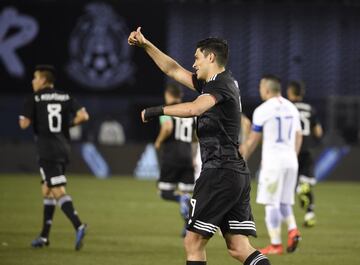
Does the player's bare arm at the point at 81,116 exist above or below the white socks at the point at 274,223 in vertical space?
above

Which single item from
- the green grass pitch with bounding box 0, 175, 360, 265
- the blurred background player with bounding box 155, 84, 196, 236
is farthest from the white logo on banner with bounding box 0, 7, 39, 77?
the blurred background player with bounding box 155, 84, 196, 236

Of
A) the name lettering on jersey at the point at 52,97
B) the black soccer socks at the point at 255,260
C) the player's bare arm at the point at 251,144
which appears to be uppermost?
the name lettering on jersey at the point at 52,97

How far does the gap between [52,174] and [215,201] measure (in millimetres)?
4832

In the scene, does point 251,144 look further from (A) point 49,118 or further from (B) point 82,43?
(B) point 82,43

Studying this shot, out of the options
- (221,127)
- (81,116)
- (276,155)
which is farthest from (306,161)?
(221,127)

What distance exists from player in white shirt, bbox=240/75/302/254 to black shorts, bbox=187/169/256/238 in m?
4.20

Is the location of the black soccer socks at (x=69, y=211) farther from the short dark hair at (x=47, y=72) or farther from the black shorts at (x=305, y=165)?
the black shorts at (x=305, y=165)

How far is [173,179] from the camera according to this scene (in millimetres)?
15617

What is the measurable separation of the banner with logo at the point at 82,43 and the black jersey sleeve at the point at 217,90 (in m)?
22.2

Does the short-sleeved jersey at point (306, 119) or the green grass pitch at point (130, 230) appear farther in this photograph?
the short-sleeved jersey at point (306, 119)

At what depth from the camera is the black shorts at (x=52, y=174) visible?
1286cm

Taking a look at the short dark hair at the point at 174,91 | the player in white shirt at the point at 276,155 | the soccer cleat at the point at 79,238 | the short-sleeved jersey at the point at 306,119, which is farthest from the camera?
the short-sleeved jersey at the point at 306,119

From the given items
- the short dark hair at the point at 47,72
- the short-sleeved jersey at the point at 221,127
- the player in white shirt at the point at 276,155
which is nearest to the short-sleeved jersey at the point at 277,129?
the player in white shirt at the point at 276,155

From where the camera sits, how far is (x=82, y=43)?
30.5 meters
